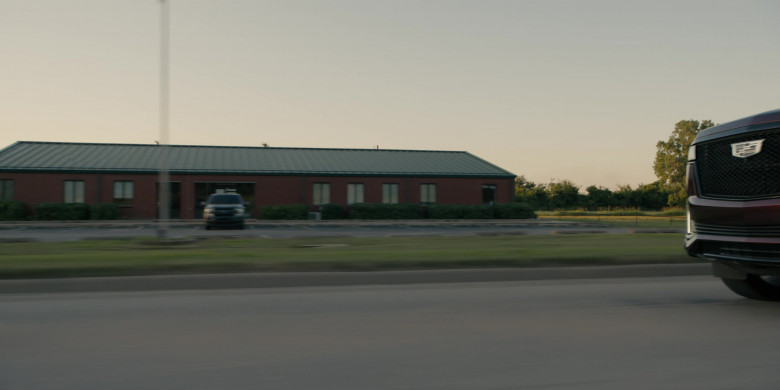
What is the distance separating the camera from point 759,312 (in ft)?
19.4

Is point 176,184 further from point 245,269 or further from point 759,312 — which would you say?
point 759,312

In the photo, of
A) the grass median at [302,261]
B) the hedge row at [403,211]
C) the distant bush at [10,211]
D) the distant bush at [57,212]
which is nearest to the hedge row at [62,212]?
the distant bush at [57,212]

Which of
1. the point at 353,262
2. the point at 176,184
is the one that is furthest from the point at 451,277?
the point at 176,184

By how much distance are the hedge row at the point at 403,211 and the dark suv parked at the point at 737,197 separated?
2989cm

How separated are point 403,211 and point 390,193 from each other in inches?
139

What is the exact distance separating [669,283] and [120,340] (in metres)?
7.03

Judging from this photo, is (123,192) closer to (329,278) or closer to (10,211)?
(10,211)

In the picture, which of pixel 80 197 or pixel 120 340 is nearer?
pixel 120 340

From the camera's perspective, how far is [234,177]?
1444 inches

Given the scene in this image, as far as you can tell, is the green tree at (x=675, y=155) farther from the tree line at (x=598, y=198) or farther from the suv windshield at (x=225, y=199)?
the suv windshield at (x=225, y=199)

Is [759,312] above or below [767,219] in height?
below

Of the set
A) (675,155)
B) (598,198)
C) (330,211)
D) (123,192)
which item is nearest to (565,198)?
(598,198)

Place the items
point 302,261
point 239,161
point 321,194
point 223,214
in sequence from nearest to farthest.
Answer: point 302,261 → point 223,214 → point 321,194 → point 239,161

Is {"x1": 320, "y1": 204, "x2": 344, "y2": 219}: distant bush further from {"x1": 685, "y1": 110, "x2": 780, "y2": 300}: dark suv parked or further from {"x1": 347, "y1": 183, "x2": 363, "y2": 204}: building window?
{"x1": 685, "y1": 110, "x2": 780, "y2": 300}: dark suv parked
